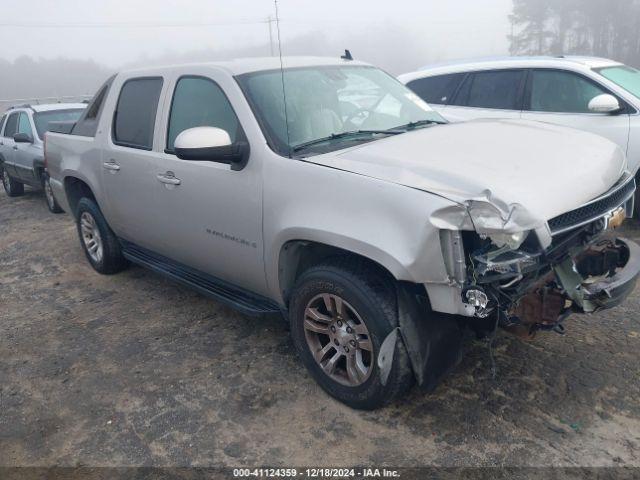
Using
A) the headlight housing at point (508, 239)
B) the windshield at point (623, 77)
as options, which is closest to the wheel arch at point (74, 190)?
the headlight housing at point (508, 239)

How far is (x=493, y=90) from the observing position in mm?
6441

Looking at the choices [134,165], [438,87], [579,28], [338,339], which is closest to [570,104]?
[438,87]

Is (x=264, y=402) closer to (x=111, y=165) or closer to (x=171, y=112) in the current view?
(x=171, y=112)

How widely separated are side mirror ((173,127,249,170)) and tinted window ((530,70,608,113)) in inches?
165

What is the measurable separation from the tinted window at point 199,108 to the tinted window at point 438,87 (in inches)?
152

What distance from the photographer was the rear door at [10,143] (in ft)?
31.4

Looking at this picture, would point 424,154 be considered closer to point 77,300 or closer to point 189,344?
point 189,344

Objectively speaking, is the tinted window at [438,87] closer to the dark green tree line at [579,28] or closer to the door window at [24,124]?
the door window at [24,124]

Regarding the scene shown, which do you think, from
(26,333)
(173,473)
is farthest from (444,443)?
(26,333)

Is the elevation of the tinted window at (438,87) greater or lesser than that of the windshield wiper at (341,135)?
greater

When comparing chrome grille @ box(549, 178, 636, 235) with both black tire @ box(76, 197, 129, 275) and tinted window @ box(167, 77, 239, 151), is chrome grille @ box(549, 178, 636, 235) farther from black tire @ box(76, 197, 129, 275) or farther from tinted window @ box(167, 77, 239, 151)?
black tire @ box(76, 197, 129, 275)

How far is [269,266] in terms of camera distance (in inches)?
127

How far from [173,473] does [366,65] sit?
316 cm

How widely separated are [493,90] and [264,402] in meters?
4.84
